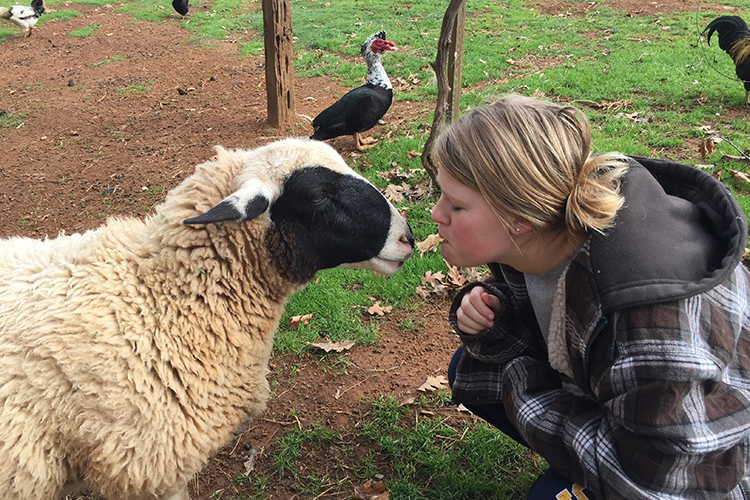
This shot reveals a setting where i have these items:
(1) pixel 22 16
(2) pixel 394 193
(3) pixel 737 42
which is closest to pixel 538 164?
(2) pixel 394 193

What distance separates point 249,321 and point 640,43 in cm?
916

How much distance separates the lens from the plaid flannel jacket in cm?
138

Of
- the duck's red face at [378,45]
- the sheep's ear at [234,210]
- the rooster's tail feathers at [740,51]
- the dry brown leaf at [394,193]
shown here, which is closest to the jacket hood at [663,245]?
the sheep's ear at [234,210]

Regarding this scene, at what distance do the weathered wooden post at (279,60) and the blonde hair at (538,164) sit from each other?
5.18 metres

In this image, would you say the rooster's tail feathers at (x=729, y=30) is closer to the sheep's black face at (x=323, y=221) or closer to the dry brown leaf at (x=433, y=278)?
the dry brown leaf at (x=433, y=278)

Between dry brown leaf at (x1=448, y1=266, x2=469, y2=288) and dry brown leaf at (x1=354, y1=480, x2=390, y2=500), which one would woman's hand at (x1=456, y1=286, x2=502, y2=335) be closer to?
dry brown leaf at (x1=354, y1=480, x2=390, y2=500)

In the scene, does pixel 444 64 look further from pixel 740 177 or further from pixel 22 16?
pixel 22 16

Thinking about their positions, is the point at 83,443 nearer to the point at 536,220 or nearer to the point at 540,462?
the point at 536,220

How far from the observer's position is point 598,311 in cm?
150

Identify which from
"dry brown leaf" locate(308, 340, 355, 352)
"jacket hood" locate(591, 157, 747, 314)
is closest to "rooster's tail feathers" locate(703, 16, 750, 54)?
"dry brown leaf" locate(308, 340, 355, 352)

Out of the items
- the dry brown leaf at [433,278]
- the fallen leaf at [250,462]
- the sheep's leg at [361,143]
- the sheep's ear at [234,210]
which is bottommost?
the fallen leaf at [250,462]

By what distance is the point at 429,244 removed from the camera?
408 centimetres

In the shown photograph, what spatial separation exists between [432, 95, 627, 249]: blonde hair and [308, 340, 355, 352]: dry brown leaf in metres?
1.92

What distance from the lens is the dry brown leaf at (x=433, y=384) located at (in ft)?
9.99
